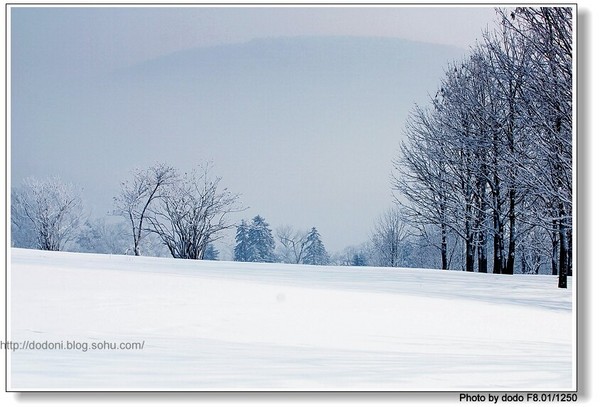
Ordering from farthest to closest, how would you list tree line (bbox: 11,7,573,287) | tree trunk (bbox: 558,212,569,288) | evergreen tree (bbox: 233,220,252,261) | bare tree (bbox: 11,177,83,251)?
evergreen tree (bbox: 233,220,252,261)
bare tree (bbox: 11,177,83,251)
tree line (bbox: 11,7,573,287)
tree trunk (bbox: 558,212,569,288)

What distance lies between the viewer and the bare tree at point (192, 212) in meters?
22.2

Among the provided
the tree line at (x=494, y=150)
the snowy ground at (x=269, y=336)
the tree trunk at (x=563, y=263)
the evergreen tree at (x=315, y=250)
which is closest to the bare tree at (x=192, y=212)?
the evergreen tree at (x=315, y=250)

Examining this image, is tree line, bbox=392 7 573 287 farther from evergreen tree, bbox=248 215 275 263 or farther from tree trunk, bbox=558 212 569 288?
evergreen tree, bbox=248 215 275 263

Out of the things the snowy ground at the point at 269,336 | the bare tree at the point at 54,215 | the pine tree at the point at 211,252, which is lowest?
the snowy ground at the point at 269,336

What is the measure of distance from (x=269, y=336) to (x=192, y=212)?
18704 millimetres

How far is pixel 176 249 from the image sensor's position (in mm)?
22203

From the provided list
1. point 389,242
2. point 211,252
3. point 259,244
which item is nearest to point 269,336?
point 259,244

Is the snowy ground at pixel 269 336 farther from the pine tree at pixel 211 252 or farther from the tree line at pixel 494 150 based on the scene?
the pine tree at pixel 211 252

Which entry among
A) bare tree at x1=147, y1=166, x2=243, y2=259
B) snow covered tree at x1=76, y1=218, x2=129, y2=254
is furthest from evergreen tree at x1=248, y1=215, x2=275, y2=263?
snow covered tree at x1=76, y1=218, x2=129, y2=254

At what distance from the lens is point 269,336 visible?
14.7 feet

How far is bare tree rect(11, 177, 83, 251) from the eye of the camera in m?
13.8

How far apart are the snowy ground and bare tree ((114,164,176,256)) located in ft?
45.9

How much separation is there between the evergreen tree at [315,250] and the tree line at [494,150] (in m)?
2.93
